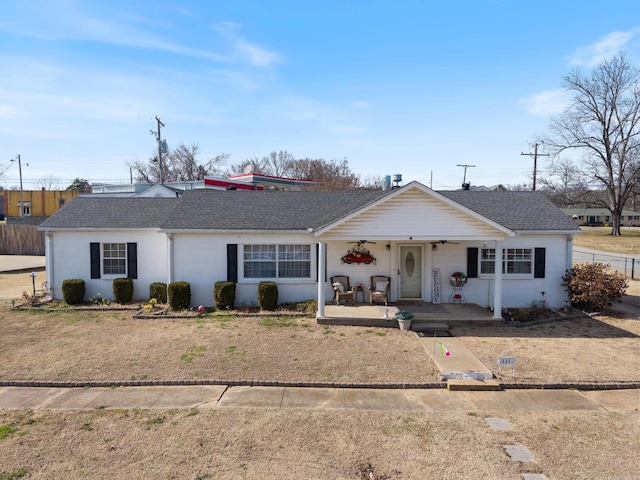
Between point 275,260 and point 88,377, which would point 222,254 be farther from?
point 88,377

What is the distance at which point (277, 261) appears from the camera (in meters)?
14.5

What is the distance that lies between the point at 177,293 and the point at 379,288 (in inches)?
263

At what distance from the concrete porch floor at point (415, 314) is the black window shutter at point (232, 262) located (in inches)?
131

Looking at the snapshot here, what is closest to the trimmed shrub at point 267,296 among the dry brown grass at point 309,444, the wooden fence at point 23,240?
the dry brown grass at point 309,444

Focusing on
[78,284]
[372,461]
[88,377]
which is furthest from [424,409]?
[78,284]

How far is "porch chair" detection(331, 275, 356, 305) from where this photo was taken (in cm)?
1383

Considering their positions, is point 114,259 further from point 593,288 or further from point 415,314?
point 593,288

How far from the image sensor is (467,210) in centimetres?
1217

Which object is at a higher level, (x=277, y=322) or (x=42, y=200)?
(x=42, y=200)

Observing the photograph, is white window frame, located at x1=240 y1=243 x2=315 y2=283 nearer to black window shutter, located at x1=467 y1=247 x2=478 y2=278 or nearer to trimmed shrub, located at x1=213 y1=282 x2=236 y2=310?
trimmed shrub, located at x1=213 y1=282 x2=236 y2=310

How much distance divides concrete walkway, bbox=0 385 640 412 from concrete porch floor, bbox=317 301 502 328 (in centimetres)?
442

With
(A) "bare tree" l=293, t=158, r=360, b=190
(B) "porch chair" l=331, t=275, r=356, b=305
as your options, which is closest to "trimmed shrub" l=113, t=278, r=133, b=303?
(B) "porch chair" l=331, t=275, r=356, b=305

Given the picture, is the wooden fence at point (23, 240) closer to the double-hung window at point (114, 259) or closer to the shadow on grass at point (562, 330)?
the double-hung window at point (114, 259)

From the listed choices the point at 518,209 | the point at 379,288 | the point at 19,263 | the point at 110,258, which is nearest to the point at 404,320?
the point at 379,288
